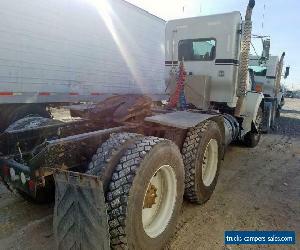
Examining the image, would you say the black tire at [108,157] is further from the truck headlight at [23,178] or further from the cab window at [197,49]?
the cab window at [197,49]

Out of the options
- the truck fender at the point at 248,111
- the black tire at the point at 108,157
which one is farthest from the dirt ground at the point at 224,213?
the truck fender at the point at 248,111

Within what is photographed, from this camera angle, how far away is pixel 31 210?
4141mm

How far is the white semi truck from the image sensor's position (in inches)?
105

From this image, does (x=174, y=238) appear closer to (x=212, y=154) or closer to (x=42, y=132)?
(x=212, y=154)

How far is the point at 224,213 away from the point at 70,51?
7.12 metres

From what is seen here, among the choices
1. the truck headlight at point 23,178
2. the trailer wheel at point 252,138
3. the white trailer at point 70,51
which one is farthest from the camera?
the trailer wheel at point 252,138

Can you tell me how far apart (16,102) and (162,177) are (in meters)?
5.98

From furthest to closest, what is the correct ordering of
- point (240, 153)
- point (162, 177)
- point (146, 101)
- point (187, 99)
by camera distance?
1. point (240, 153)
2. point (187, 99)
3. point (146, 101)
4. point (162, 177)

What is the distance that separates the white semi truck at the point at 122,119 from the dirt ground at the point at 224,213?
27 cm

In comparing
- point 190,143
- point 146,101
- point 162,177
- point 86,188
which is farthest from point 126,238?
point 146,101

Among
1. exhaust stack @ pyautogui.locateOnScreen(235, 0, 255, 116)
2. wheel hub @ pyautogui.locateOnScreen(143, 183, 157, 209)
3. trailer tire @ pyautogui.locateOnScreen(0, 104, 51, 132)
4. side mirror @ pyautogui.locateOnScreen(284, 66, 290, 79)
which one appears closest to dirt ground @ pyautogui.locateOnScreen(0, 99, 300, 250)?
wheel hub @ pyautogui.locateOnScreen(143, 183, 157, 209)

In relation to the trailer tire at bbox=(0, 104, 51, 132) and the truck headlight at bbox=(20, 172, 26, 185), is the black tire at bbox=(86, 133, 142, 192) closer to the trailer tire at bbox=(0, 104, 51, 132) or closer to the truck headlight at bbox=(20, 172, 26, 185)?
the truck headlight at bbox=(20, 172, 26, 185)

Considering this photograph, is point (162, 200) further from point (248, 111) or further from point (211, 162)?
point (248, 111)

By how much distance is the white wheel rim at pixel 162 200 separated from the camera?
3.31 meters
